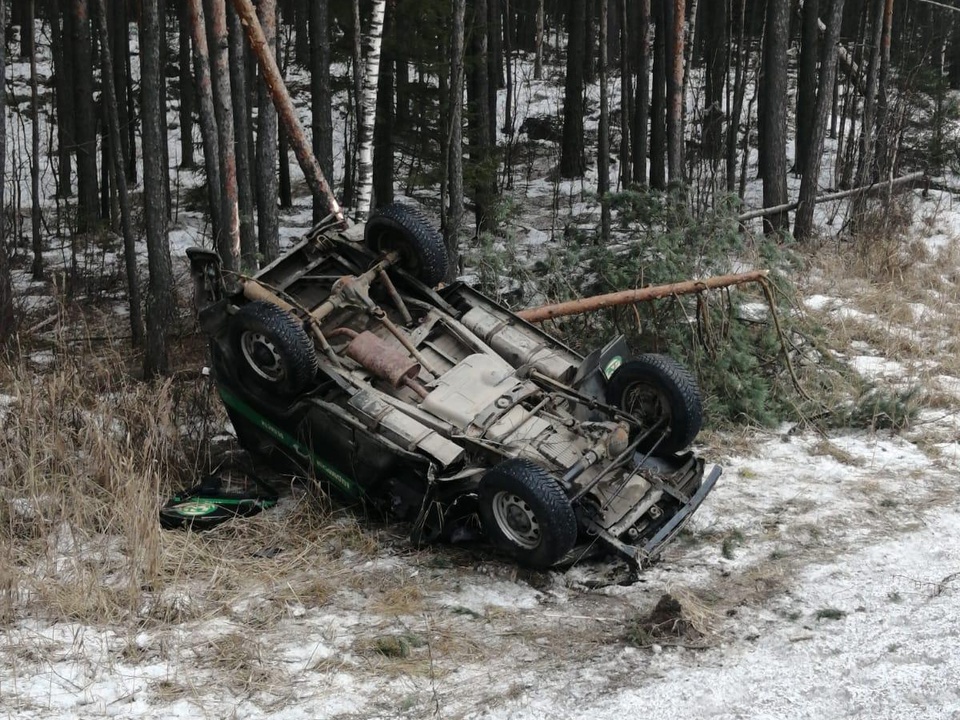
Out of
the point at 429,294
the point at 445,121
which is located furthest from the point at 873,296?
the point at 445,121

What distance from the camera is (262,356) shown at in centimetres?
698

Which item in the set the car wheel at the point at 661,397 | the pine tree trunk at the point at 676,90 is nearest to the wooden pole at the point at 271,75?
the car wheel at the point at 661,397

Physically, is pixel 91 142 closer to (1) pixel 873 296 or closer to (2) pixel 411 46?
(2) pixel 411 46

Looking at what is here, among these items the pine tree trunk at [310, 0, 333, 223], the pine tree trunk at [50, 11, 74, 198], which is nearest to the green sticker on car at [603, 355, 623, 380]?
the pine tree trunk at [310, 0, 333, 223]

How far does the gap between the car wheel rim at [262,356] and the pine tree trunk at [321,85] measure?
299 inches

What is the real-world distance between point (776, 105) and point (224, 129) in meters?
8.62

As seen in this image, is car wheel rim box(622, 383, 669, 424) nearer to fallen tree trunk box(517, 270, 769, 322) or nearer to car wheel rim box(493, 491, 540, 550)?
fallen tree trunk box(517, 270, 769, 322)

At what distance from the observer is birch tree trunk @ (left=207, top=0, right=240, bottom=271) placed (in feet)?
35.3

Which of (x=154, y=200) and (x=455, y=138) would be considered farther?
(x=455, y=138)

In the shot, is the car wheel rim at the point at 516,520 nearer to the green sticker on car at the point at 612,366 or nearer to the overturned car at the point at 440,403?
the overturned car at the point at 440,403

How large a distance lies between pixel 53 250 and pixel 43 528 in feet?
43.0

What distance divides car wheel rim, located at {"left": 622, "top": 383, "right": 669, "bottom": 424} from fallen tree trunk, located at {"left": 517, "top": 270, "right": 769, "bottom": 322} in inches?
51.7

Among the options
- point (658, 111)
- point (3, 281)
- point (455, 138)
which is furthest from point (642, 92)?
point (3, 281)

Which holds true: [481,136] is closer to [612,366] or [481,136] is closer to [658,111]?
[658,111]
